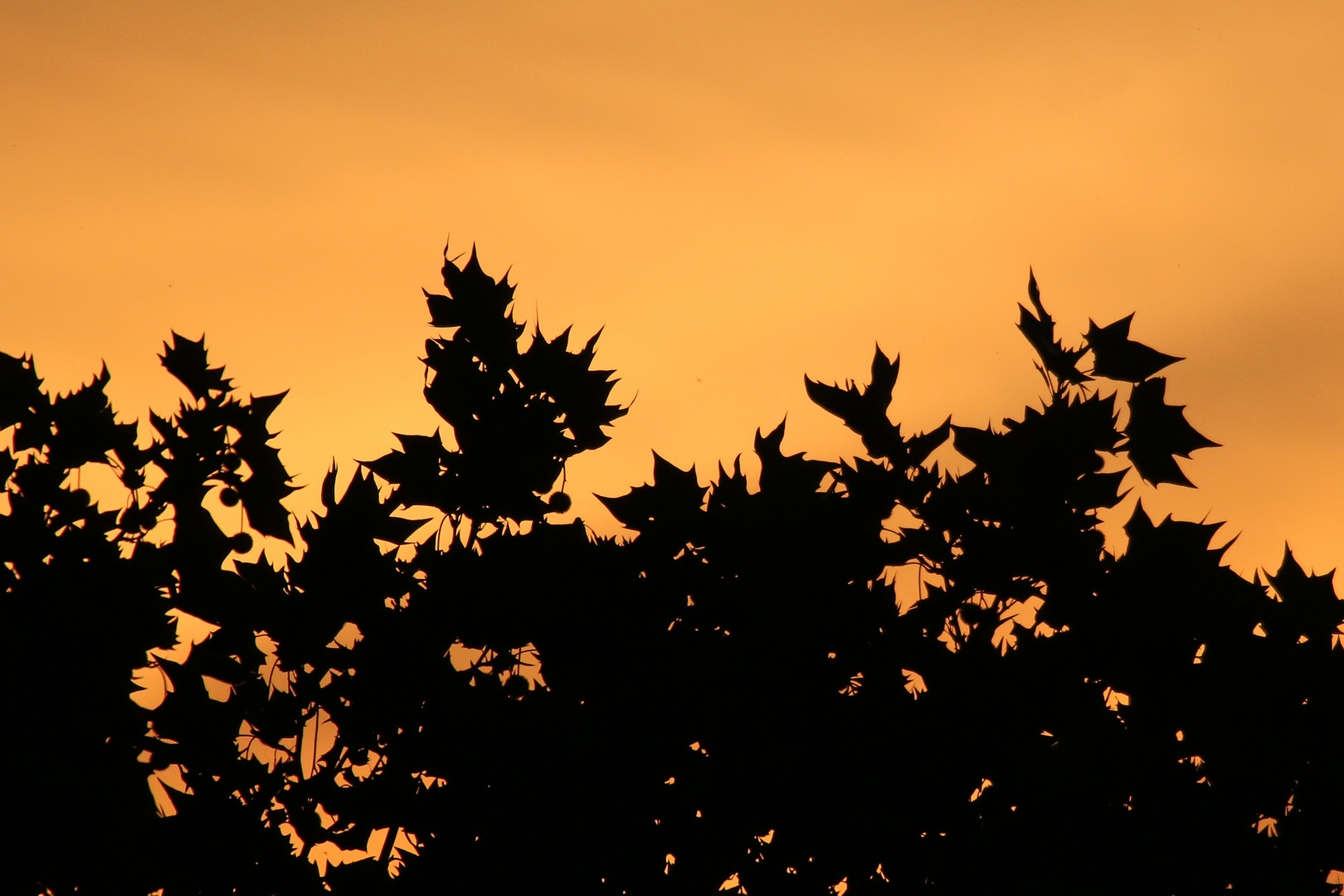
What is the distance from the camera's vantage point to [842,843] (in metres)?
4.09

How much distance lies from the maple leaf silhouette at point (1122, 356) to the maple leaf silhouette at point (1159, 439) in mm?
125

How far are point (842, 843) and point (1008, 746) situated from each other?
2.36 feet

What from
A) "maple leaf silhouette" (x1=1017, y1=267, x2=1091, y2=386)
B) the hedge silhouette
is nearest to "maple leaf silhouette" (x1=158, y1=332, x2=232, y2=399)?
the hedge silhouette

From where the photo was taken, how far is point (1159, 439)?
4938 millimetres

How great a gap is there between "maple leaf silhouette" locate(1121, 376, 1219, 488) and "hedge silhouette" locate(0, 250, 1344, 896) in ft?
0.05

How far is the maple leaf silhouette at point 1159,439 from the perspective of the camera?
4934 mm

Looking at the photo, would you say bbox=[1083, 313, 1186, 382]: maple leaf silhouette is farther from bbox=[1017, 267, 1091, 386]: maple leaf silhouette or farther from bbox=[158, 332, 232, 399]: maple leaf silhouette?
bbox=[158, 332, 232, 399]: maple leaf silhouette

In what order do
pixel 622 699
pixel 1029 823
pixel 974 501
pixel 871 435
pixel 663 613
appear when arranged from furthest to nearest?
1. pixel 871 435
2. pixel 974 501
3. pixel 663 613
4. pixel 622 699
5. pixel 1029 823

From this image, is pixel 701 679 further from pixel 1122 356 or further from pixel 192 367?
pixel 192 367

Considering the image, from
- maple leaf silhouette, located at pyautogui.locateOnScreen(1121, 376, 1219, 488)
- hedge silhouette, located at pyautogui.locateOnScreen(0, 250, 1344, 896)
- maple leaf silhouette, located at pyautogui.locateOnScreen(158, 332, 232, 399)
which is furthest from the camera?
maple leaf silhouette, located at pyautogui.locateOnScreen(158, 332, 232, 399)

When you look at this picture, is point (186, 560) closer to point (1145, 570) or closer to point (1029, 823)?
point (1029, 823)

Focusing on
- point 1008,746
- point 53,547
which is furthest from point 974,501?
point 53,547

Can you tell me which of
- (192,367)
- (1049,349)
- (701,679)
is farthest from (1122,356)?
(192,367)

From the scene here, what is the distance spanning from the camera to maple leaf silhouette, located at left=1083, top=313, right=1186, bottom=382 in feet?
16.6
